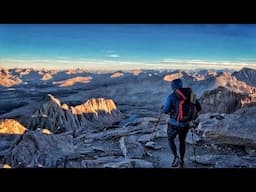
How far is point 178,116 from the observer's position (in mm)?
3098

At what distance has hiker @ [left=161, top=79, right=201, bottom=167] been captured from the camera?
10.2 ft

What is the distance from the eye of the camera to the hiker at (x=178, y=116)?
10.2ft

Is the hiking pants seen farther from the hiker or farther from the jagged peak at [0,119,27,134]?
the jagged peak at [0,119,27,134]

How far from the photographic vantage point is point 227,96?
316 cm

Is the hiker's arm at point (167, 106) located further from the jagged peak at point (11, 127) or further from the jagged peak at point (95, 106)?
the jagged peak at point (11, 127)

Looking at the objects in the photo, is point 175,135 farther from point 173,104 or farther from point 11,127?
point 11,127

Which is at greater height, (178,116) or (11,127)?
(178,116)

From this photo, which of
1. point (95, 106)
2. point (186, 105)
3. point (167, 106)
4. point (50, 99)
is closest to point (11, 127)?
point (50, 99)

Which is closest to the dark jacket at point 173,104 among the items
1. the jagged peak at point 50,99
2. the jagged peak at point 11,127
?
the jagged peak at point 50,99
